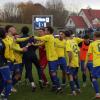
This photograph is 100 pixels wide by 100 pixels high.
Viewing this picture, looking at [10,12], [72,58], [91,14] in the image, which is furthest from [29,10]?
[72,58]

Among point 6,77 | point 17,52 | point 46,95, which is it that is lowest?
point 46,95

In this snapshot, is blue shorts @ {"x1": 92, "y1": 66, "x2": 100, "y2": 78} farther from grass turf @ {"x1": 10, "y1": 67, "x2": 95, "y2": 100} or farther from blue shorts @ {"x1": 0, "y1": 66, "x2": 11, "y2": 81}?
blue shorts @ {"x1": 0, "y1": 66, "x2": 11, "y2": 81}

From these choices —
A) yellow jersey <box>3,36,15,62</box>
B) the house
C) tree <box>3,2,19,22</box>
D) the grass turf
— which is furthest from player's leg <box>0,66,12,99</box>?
the house

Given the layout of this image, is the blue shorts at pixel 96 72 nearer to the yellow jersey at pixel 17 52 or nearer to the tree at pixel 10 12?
the yellow jersey at pixel 17 52

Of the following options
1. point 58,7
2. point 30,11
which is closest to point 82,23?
point 58,7

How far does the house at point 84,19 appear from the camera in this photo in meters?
104

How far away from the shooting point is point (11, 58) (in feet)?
34.8

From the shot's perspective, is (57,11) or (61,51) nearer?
(61,51)

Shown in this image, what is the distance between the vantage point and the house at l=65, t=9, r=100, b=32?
340 feet

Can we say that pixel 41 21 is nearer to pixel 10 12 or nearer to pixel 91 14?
pixel 10 12

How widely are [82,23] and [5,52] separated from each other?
322ft

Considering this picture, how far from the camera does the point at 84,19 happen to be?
109938 mm

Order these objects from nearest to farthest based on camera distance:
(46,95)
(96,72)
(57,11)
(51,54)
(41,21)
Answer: (96,72)
(46,95)
(51,54)
(41,21)
(57,11)

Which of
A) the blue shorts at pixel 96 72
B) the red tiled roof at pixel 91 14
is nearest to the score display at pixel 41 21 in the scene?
the blue shorts at pixel 96 72
